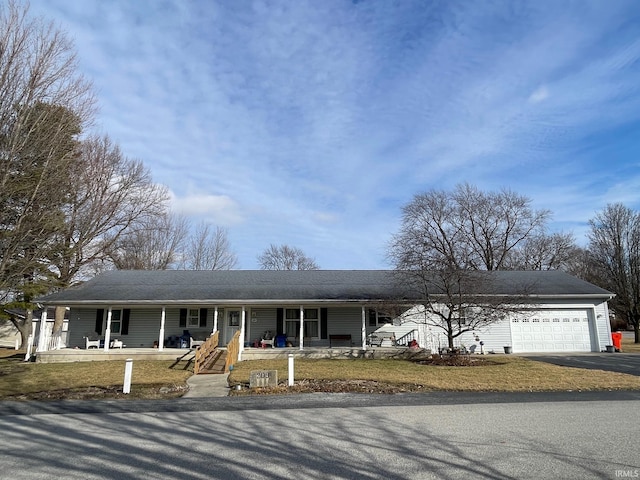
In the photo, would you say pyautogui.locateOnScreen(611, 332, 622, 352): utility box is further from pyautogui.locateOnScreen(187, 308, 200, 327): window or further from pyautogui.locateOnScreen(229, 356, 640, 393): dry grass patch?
pyautogui.locateOnScreen(187, 308, 200, 327): window

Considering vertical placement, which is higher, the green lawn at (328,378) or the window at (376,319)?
the window at (376,319)

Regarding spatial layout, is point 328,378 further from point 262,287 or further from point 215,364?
point 262,287

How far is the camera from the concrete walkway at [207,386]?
11284 mm

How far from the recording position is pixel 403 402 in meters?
9.80

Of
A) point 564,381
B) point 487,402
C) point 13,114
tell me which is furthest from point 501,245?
point 13,114

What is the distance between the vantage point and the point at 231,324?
72.5 ft

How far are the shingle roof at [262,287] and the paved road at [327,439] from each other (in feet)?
34.8

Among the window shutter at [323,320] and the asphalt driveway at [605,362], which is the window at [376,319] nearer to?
the window shutter at [323,320]

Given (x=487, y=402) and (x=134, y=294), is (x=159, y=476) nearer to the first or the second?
(x=487, y=402)

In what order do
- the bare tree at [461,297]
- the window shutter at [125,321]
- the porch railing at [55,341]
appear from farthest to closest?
the window shutter at [125,321] < the porch railing at [55,341] < the bare tree at [461,297]

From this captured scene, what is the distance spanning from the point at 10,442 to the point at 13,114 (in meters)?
10.0

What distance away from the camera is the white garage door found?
73.1 feet
